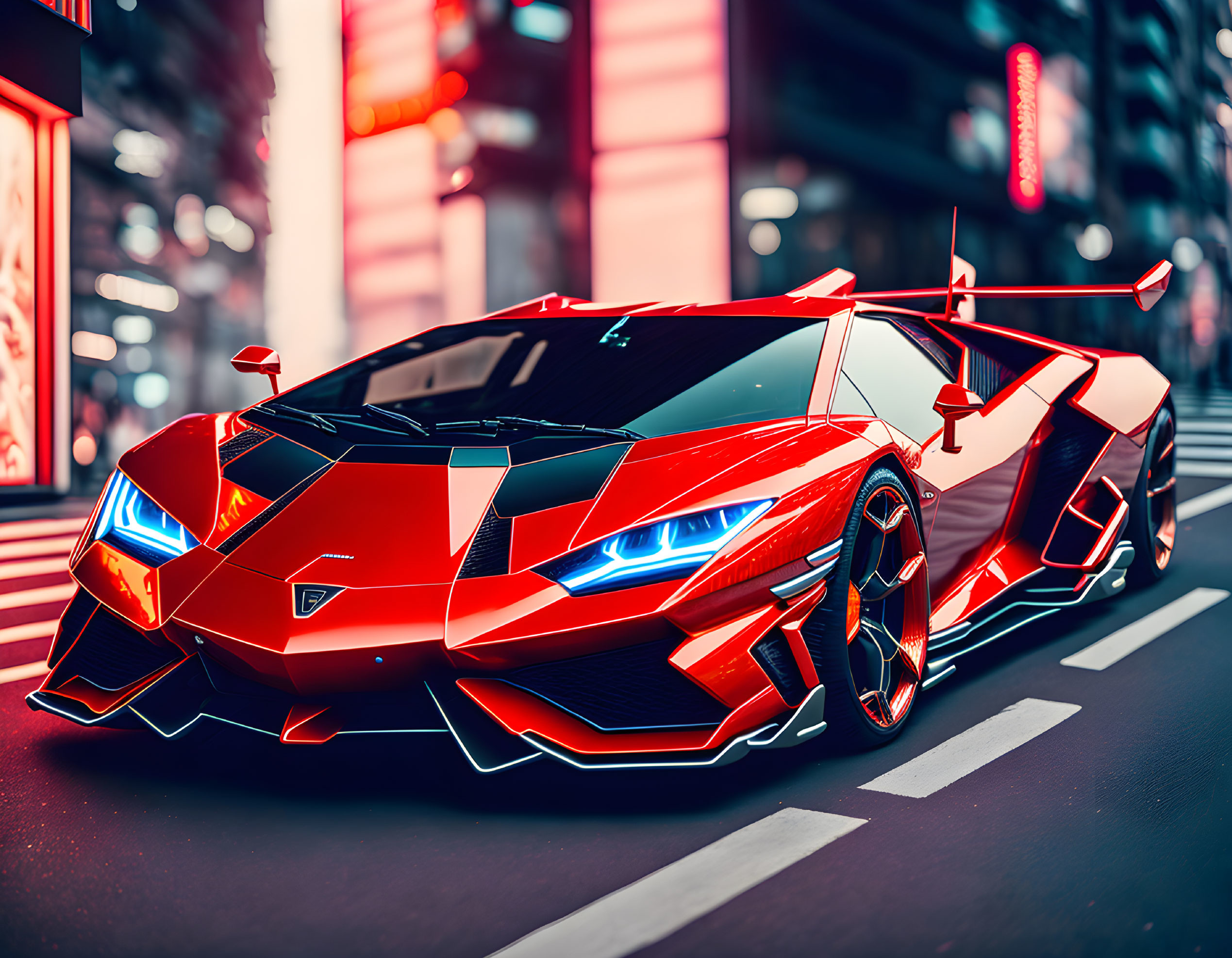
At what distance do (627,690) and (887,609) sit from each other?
1056mm

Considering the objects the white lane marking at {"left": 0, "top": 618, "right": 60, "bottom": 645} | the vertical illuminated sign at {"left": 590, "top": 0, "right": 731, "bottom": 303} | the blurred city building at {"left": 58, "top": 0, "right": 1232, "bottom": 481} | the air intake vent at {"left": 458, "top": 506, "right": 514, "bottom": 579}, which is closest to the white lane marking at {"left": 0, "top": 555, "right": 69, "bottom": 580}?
the white lane marking at {"left": 0, "top": 618, "right": 60, "bottom": 645}

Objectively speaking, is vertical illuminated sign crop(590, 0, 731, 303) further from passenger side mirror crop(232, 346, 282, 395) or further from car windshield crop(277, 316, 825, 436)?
passenger side mirror crop(232, 346, 282, 395)

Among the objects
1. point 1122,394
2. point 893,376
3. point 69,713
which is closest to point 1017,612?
point 893,376

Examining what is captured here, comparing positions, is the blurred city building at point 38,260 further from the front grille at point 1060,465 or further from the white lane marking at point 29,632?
the front grille at point 1060,465

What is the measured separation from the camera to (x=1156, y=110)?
177 ft

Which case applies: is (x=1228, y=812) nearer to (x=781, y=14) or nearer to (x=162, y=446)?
(x=162, y=446)

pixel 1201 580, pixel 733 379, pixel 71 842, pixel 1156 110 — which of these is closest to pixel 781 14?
pixel 1201 580

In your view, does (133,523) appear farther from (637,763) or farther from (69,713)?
(637,763)

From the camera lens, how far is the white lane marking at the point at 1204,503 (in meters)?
7.84

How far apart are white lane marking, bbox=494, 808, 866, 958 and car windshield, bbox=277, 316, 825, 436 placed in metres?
1.04

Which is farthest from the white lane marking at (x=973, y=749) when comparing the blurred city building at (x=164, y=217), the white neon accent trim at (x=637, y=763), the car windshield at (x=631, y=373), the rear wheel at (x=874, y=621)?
the blurred city building at (x=164, y=217)

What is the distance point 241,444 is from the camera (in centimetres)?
321

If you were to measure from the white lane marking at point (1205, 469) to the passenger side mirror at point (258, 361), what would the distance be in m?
8.69

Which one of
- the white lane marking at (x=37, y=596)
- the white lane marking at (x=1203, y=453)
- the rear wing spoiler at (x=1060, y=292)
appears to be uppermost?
the rear wing spoiler at (x=1060, y=292)
